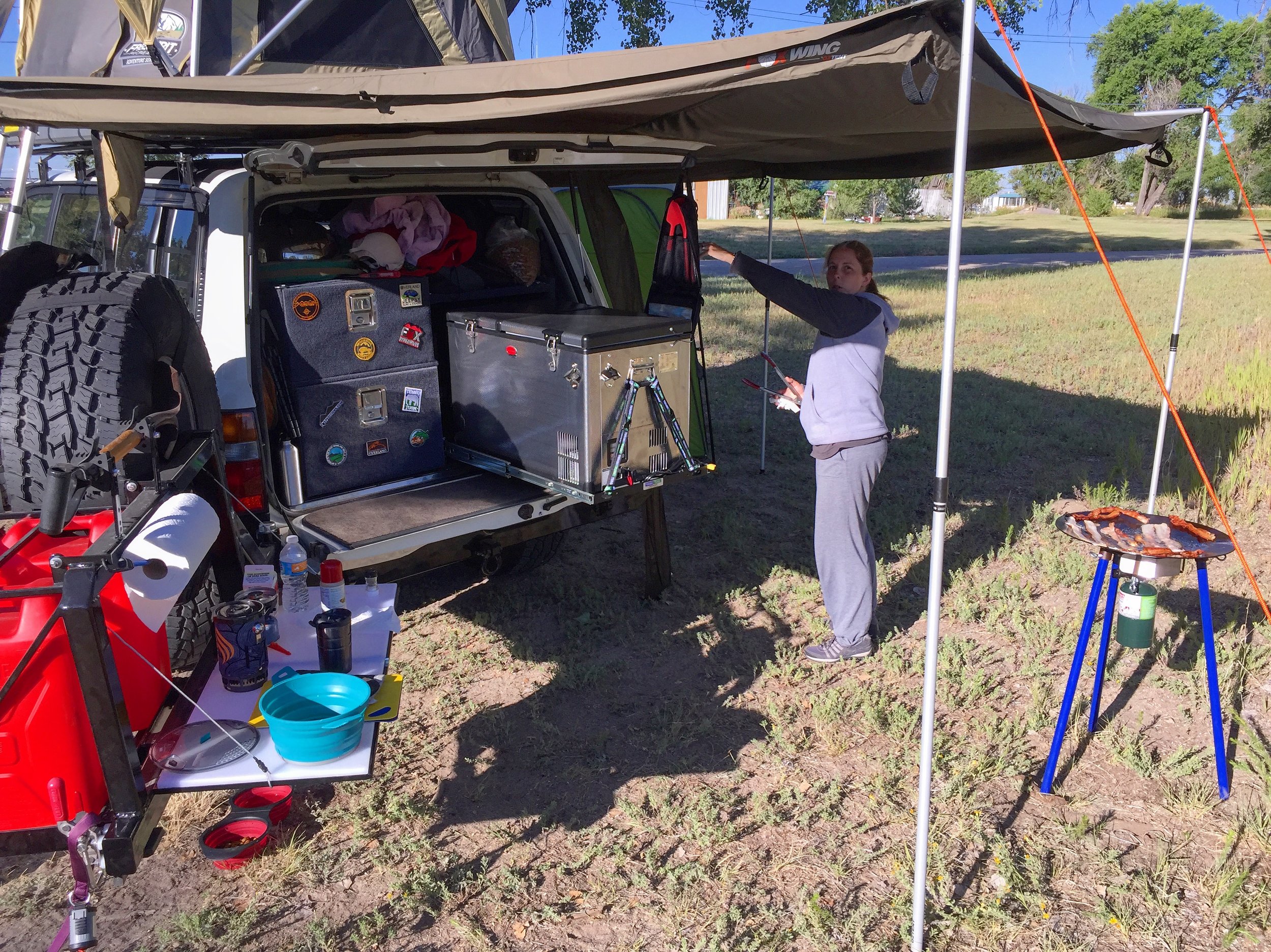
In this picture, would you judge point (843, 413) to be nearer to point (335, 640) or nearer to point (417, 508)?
point (417, 508)

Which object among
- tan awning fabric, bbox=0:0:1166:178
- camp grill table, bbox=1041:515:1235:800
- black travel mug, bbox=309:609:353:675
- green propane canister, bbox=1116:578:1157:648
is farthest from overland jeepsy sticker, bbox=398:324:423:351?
green propane canister, bbox=1116:578:1157:648

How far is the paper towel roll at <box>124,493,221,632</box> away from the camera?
2.24m

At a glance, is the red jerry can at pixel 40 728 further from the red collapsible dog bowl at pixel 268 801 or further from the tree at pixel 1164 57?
the tree at pixel 1164 57

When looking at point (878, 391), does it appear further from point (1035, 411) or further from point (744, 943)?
point (1035, 411)

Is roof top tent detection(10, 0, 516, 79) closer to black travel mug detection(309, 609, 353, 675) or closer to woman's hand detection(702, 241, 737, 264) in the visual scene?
woman's hand detection(702, 241, 737, 264)

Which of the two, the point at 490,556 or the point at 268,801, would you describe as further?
the point at 490,556

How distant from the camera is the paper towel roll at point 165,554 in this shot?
7.36ft

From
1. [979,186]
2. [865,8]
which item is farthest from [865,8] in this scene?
[979,186]

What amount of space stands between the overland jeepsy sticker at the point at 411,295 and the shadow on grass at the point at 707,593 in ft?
4.99

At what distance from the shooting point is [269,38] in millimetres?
4633

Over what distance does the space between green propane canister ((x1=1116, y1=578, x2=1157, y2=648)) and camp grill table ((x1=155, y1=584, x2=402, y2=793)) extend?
8.04 ft

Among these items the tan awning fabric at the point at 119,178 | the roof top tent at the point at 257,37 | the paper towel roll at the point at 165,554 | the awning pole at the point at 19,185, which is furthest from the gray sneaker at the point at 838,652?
the roof top tent at the point at 257,37

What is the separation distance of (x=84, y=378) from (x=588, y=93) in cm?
165

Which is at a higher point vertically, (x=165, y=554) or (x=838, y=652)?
(x=165, y=554)
